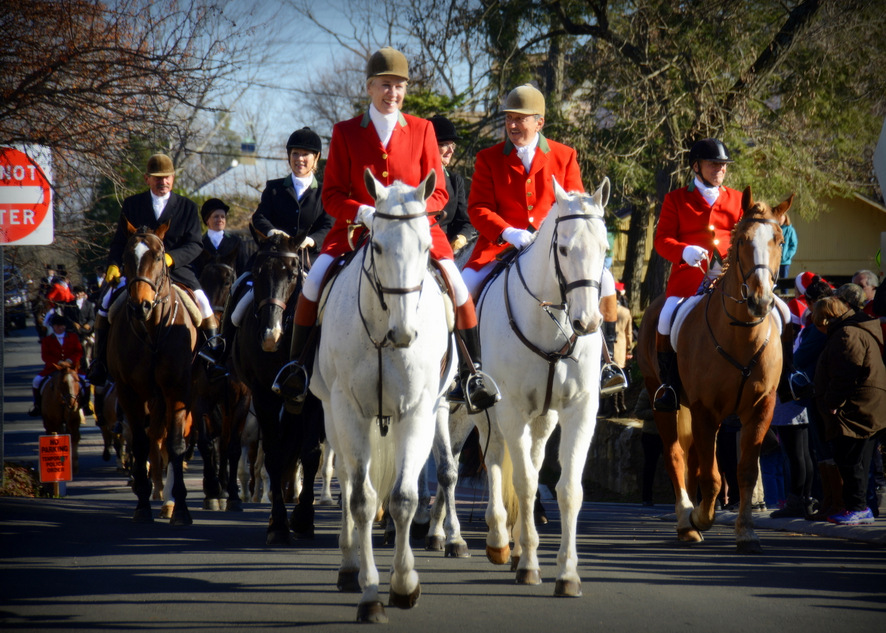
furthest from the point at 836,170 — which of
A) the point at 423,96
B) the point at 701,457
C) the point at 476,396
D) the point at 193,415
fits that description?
the point at 476,396

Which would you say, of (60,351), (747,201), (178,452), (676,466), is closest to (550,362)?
(747,201)

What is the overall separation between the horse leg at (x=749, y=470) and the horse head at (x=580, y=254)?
264 cm

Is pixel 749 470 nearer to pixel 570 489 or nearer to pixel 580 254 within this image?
pixel 570 489

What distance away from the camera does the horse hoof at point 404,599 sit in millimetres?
5887

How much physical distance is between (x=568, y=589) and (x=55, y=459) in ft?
24.8

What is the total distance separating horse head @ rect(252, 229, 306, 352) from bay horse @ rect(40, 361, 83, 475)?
8997 millimetres

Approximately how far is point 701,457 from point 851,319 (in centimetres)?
227

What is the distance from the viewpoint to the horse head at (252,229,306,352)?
8.60 metres

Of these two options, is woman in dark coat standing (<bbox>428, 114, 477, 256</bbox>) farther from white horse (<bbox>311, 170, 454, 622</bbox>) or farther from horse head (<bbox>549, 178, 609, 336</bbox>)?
white horse (<bbox>311, 170, 454, 622</bbox>)

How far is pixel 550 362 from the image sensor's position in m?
7.01

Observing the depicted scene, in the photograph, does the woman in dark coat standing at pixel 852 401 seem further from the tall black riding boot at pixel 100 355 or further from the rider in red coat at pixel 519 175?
the tall black riding boot at pixel 100 355

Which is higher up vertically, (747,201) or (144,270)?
(747,201)

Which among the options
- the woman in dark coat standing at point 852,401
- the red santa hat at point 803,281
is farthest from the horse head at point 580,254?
the red santa hat at point 803,281

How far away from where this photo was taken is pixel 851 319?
379 inches
